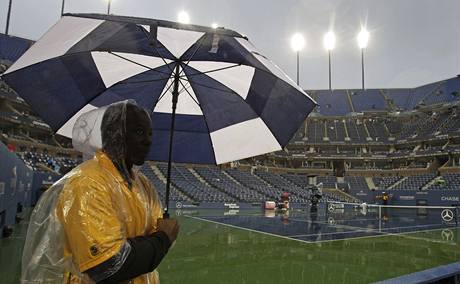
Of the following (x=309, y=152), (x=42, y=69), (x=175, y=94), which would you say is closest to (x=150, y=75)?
(x=175, y=94)

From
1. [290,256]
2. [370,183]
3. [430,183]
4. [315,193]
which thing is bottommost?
[290,256]

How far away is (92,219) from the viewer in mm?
1321

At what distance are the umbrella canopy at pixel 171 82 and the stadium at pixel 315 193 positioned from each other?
0.32 metres

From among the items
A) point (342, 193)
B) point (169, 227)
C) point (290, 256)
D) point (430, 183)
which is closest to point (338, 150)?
point (342, 193)

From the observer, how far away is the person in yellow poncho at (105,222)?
131 cm

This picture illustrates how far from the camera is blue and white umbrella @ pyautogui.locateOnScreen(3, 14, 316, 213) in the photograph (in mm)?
2991

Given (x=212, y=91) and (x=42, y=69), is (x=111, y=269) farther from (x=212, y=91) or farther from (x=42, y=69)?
(x=212, y=91)

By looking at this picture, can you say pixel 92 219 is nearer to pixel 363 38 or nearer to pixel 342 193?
pixel 342 193

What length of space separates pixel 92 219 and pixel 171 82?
126 inches

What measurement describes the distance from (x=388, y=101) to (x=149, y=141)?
232 feet

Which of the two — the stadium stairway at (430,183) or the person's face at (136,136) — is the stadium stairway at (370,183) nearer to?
the stadium stairway at (430,183)

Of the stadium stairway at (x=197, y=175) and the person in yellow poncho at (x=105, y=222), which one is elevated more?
the stadium stairway at (x=197, y=175)

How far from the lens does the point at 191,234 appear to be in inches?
461

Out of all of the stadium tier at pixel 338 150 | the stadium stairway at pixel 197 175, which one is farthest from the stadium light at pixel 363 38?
the stadium stairway at pixel 197 175
